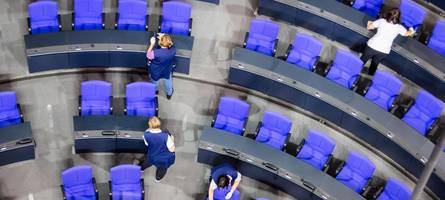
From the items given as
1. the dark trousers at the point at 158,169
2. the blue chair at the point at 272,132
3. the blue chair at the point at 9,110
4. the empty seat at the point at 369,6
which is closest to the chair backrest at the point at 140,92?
the dark trousers at the point at 158,169

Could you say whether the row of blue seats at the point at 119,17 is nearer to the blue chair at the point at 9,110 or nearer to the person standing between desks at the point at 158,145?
the blue chair at the point at 9,110

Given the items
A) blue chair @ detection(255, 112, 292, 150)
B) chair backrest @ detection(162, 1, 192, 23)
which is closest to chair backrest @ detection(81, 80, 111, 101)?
chair backrest @ detection(162, 1, 192, 23)

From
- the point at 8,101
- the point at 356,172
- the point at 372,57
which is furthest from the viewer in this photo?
the point at 372,57

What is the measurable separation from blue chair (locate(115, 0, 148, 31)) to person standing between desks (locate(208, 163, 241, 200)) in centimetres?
313

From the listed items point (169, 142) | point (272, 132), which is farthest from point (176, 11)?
point (169, 142)

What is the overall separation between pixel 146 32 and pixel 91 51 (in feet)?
3.21

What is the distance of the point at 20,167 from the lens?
375 inches

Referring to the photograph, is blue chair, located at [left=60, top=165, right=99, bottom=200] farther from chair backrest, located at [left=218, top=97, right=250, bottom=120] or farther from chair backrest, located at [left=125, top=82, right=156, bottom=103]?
chair backrest, located at [left=218, top=97, right=250, bottom=120]

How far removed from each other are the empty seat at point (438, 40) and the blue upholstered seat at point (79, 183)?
6.20 meters

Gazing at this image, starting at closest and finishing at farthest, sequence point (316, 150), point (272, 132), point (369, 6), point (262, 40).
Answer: point (316, 150) → point (272, 132) → point (262, 40) → point (369, 6)

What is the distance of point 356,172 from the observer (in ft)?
31.8

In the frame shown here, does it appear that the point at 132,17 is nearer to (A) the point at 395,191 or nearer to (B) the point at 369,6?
(B) the point at 369,6

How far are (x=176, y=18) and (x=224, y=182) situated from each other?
137 inches

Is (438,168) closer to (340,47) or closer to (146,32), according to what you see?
(340,47)
